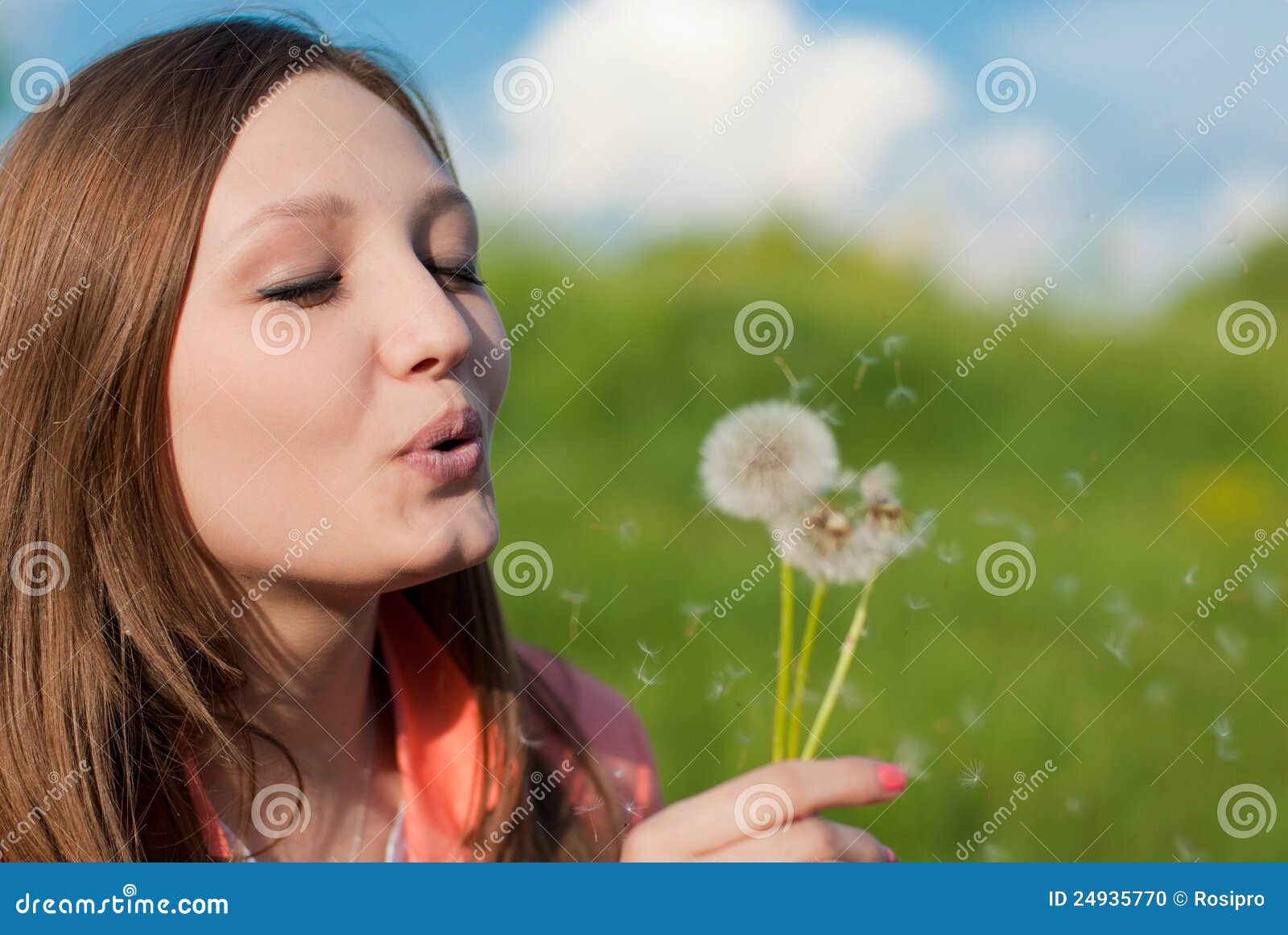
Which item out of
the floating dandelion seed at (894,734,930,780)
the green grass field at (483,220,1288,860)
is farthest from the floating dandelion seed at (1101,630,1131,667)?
the floating dandelion seed at (894,734,930,780)

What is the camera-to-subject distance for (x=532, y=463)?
4.48 metres

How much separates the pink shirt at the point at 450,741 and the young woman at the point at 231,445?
3cm

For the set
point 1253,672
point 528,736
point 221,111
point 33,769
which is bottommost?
point 33,769

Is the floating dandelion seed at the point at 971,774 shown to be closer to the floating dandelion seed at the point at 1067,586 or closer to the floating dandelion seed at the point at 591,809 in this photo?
the floating dandelion seed at the point at 1067,586

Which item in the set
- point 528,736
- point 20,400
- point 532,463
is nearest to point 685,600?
point 532,463

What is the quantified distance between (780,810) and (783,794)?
0.8 inches

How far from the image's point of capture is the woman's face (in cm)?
130

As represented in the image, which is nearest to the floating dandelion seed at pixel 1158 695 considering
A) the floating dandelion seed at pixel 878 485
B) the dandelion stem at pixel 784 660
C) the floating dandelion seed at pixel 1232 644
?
the floating dandelion seed at pixel 1232 644

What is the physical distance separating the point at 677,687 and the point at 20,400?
6.72 ft

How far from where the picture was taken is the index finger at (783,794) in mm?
1297

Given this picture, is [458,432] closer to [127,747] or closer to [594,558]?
[127,747]

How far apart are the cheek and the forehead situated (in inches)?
6.2

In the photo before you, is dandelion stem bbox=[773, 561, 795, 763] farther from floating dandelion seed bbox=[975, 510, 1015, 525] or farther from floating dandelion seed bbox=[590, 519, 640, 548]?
floating dandelion seed bbox=[590, 519, 640, 548]

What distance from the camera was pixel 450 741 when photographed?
1.75 m
